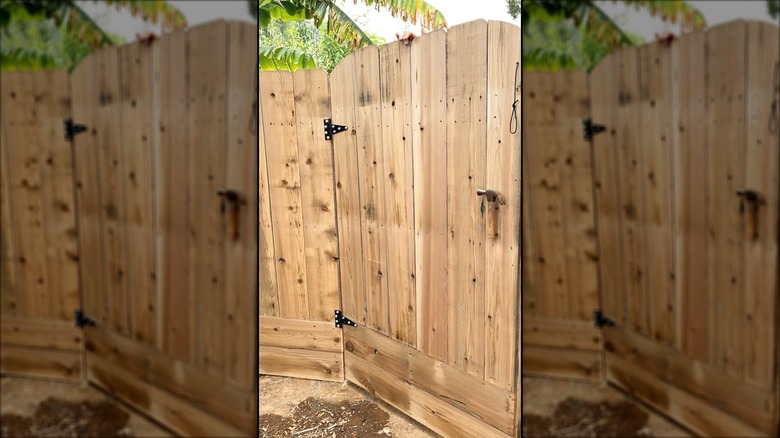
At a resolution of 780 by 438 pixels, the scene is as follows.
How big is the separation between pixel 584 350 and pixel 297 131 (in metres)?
2.22

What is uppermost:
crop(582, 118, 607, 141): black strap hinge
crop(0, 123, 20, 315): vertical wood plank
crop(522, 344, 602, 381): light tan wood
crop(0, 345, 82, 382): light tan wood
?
crop(582, 118, 607, 141): black strap hinge

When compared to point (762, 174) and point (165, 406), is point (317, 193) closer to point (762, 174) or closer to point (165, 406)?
point (165, 406)

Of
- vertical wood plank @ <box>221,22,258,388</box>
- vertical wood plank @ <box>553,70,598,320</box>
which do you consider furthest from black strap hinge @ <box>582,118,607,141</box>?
vertical wood plank @ <box>221,22,258,388</box>

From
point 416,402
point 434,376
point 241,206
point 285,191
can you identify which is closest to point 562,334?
point 241,206

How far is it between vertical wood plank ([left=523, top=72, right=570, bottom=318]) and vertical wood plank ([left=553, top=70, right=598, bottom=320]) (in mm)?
12

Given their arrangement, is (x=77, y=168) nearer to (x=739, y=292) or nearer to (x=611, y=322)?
(x=611, y=322)

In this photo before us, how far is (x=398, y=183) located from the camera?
2.56 meters

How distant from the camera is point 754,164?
100cm

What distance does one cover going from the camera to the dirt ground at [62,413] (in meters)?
1.36

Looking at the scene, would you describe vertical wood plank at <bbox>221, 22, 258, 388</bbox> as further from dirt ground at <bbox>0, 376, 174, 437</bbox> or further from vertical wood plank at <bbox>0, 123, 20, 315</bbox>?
vertical wood plank at <bbox>0, 123, 20, 315</bbox>

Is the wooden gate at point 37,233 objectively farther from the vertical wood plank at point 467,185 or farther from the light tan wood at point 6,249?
the vertical wood plank at point 467,185

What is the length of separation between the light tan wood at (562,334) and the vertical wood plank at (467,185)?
949 millimetres

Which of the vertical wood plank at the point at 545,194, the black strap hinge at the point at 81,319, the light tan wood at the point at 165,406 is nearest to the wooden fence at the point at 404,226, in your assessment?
the vertical wood plank at the point at 545,194

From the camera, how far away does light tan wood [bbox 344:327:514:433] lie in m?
2.15
